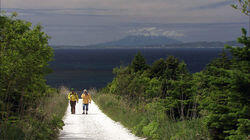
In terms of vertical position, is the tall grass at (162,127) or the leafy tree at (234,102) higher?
the leafy tree at (234,102)

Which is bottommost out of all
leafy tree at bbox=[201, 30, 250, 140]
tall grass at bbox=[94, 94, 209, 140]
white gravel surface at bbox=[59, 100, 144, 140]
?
white gravel surface at bbox=[59, 100, 144, 140]

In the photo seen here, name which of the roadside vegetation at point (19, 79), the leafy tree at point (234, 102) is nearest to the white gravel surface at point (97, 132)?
the roadside vegetation at point (19, 79)

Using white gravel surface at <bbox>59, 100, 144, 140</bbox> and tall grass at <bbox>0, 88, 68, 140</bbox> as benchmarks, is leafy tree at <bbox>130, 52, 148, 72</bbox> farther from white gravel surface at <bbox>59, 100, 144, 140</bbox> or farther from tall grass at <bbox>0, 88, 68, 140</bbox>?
tall grass at <bbox>0, 88, 68, 140</bbox>

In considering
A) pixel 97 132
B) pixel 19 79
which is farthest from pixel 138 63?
pixel 19 79

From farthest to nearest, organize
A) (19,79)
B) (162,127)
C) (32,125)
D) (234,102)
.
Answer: (162,127)
(32,125)
(234,102)
(19,79)

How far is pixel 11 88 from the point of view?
7207 mm

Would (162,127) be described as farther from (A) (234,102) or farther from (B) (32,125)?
(B) (32,125)

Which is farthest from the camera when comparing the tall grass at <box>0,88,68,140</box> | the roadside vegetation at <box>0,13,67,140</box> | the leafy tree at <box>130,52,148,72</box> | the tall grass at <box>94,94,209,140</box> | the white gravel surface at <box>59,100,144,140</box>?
the leafy tree at <box>130,52,148,72</box>

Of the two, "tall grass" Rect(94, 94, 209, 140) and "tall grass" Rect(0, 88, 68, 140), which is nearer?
"tall grass" Rect(0, 88, 68, 140)

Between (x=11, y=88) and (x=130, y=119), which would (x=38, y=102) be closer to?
(x=11, y=88)

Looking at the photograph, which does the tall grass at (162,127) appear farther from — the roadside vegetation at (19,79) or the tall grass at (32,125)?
the roadside vegetation at (19,79)

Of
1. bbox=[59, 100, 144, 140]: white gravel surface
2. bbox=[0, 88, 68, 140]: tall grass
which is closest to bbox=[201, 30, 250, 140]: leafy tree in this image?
bbox=[59, 100, 144, 140]: white gravel surface

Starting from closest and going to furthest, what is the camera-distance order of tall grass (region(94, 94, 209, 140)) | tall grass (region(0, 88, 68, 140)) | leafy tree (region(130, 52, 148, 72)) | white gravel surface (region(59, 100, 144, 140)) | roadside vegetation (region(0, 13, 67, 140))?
roadside vegetation (region(0, 13, 67, 140)) < tall grass (region(0, 88, 68, 140)) < tall grass (region(94, 94, 209, 140)) < white gravel surface (region(59, 100, 144, 140)) < leafy tree (region(130, 52, 148, 72))

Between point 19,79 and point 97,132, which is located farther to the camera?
point 97,132
